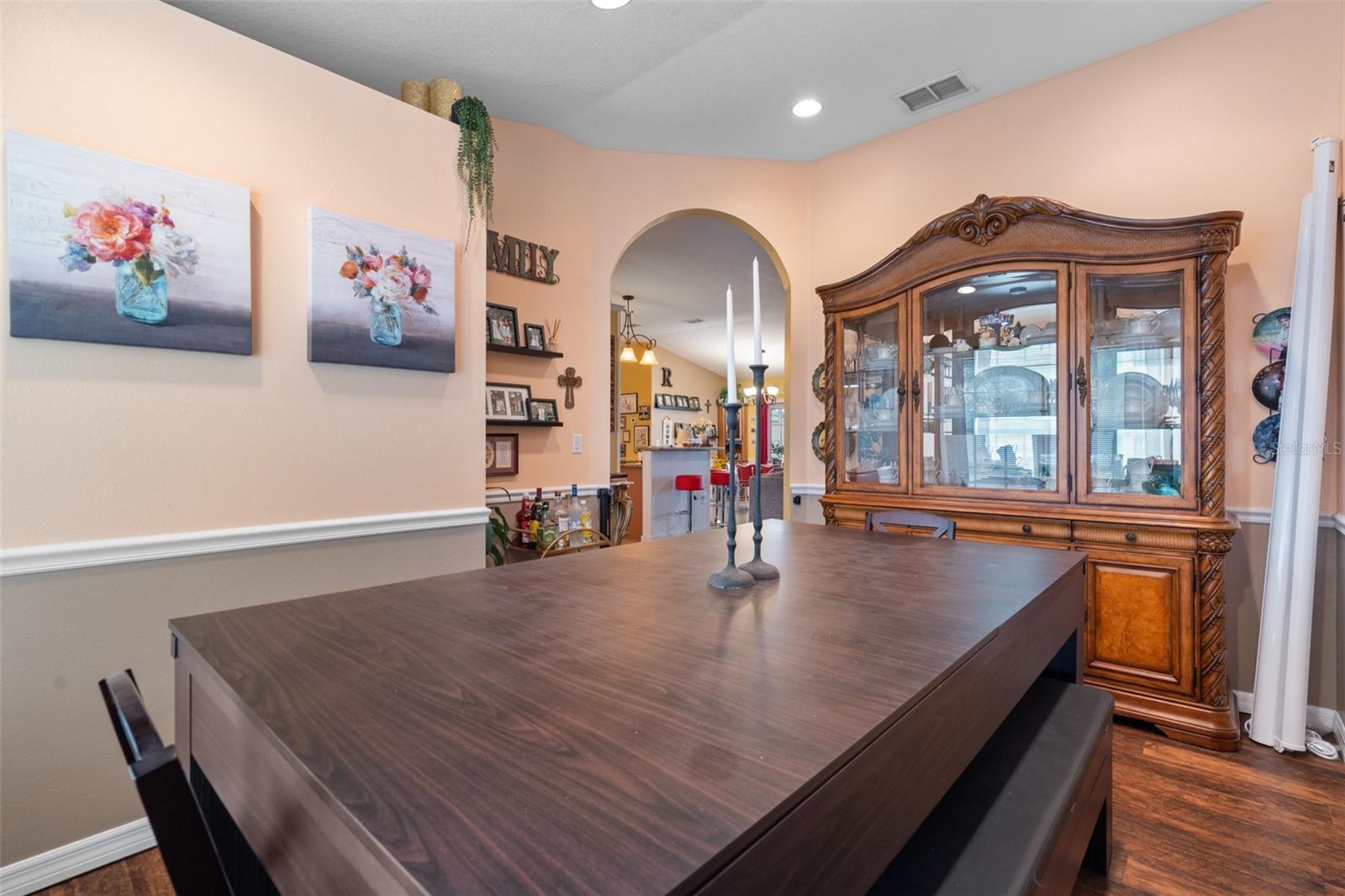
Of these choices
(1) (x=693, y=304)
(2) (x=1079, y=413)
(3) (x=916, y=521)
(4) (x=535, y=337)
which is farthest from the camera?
(1) (x=693, y=304)

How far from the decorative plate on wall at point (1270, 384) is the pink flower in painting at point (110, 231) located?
3907mm

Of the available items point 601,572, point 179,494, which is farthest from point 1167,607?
point 179,494

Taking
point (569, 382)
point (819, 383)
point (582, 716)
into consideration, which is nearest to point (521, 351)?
point (569, 382)

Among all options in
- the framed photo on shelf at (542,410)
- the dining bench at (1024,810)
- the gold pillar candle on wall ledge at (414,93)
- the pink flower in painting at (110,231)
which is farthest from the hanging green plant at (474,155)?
the dining bench at (1024,810)

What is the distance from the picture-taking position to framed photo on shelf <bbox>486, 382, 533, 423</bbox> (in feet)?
10.1

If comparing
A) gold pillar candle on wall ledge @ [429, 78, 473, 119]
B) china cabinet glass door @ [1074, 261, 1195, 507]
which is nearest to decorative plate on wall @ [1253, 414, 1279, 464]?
china cabinet glass door @ [1074, 261, 1195, 507]

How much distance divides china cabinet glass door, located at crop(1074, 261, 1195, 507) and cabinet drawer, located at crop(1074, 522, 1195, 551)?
113mm

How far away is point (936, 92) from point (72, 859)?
4.32 metres

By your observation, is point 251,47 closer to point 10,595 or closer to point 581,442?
point 10,595

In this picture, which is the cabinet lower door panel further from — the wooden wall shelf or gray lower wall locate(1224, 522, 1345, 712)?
the wooden wall shelf

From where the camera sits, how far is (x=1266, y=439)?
2479mm

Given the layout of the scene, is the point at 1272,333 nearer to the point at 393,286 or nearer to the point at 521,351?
the point at 521,351

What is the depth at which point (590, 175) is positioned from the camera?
3.60 meters

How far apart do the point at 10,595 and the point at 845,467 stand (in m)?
3.16
